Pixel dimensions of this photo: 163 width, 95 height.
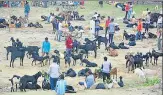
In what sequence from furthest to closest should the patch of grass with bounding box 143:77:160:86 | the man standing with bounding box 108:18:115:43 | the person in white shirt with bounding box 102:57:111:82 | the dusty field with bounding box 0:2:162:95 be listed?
the man standing with bounding box 108:18:115:43
the patch of grass with bounding box 143:77:160:86
the person in white shirt with bounding box 102:57:111:82
the dusty field with bounding box 0:2:162:95

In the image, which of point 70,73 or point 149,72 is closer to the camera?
point 70,73

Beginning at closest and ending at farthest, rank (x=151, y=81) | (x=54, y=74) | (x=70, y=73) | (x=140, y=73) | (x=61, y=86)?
(x=61, y=86), (x=54, y=74), (x=151, y=81), (x=140, y=73), (x=70, y=73)

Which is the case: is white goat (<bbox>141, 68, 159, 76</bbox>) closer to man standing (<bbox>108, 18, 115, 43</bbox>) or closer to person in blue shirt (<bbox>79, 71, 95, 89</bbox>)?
person in blue shirt (<bbox>79, 71, 95, 89</bbox>)

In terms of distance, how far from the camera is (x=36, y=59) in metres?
22.9

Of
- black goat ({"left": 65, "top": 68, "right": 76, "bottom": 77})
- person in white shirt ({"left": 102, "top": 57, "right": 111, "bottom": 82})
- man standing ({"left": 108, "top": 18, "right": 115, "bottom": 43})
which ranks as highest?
man standing ({"left": 108, "top": 18, "right": 115, "bottom": 43})

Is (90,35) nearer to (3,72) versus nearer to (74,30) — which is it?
(74,30)

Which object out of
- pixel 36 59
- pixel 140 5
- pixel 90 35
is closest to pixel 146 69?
pixel 36 59

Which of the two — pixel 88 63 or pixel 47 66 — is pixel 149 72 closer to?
pixel 88 63

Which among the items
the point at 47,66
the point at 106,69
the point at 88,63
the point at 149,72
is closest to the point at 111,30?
the point at 88,63

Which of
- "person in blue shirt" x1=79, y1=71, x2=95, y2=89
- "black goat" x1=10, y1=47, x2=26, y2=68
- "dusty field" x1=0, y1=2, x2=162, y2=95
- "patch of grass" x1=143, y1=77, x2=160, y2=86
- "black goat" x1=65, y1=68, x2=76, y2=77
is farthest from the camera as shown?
"black goat" x1=10, y1=47, x2=26, y2=68

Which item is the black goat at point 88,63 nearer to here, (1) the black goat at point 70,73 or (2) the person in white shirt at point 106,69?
(1) the black goat at point 70,73

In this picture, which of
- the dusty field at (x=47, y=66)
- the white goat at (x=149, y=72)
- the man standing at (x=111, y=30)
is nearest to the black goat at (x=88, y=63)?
the dusty field at (x=47, y=66)

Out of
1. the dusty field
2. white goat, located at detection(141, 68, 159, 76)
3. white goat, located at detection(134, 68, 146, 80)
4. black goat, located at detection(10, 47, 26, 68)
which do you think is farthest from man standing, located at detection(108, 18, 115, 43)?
white goat, located at detection(134, 68, 146, 80)

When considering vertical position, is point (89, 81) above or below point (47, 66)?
above
